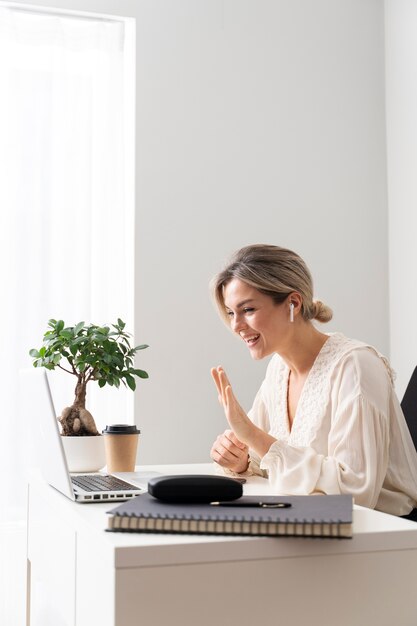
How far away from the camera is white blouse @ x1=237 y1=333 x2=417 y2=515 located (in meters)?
1.50

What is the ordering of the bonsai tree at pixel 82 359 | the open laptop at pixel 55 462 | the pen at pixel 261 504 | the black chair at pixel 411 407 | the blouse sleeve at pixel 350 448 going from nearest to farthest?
1. the pen at pixel 261 504
2. the open laptop at pixel 55 462
3. the blouse sleeve at pixel 350 448
4. the bonsai tree at pixel 82 359
5. the black chair at pixel 411 407

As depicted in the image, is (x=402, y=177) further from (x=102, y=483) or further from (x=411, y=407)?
(x=102, y=483)

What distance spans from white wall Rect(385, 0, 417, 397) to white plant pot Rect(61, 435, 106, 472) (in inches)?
56.4

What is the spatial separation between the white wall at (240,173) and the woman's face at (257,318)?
3.13ft

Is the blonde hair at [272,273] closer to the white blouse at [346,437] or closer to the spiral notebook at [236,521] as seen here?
the white blouse at [346,437]

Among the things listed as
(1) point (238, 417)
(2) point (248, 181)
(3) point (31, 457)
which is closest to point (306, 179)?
(2) point (248, 181)

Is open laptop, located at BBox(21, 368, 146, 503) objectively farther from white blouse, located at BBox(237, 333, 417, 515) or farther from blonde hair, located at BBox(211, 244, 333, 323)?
blonde hair, located at BBox(211, 244, 333, 323)

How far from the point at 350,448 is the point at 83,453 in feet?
2.01

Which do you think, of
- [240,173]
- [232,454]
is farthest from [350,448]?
[240,173]

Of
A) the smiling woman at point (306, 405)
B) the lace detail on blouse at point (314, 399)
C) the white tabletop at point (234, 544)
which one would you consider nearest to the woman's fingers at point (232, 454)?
the smiling woman at point (306, 405)

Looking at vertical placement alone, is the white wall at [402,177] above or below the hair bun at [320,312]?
above

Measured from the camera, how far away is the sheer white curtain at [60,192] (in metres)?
2.71

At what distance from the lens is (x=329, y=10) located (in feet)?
9.93

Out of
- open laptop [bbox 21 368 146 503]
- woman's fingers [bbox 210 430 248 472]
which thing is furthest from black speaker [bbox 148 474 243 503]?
woman's fingers [bbox 210 430 248 472]
